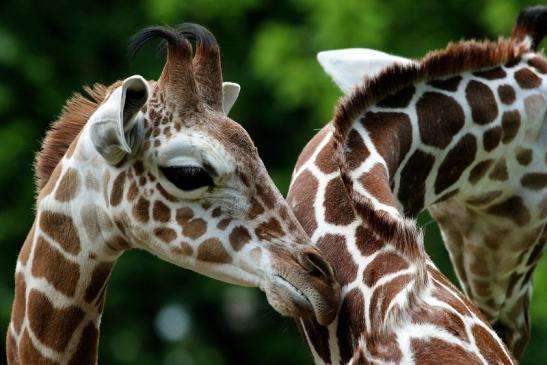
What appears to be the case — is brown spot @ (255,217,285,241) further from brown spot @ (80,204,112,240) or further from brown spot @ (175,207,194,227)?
brown spot @ (80,204,112,240)

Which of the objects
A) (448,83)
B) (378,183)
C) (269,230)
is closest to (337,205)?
(378,183)

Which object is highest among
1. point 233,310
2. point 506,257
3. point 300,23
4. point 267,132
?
point 506,257

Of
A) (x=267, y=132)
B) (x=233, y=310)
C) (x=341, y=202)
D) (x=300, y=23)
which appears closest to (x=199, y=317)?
(x=233, y=310)

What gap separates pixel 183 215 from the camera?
537 centimetres

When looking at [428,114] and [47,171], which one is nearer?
[47,171]

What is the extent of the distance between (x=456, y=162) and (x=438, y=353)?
1678mm

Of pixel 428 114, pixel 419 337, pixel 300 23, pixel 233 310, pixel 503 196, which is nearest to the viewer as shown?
pixel 419 337

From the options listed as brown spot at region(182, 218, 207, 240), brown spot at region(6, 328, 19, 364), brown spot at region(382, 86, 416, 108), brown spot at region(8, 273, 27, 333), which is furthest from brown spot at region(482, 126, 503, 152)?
brown spot at region(6, 328, 19, 364)

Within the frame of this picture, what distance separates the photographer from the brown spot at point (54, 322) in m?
5.47

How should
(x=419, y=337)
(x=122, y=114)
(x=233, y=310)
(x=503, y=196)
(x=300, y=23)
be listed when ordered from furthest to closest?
(x=233, y=310) < (x=300, y=23) < (x=503, y=196) < (x=122, y=114) < (x=419, y=337)

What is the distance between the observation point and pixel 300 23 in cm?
1669

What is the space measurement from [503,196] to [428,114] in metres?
0.76

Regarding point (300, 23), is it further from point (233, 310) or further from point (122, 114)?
point (122, 114)

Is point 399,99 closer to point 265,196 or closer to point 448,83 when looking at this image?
point 448,83
